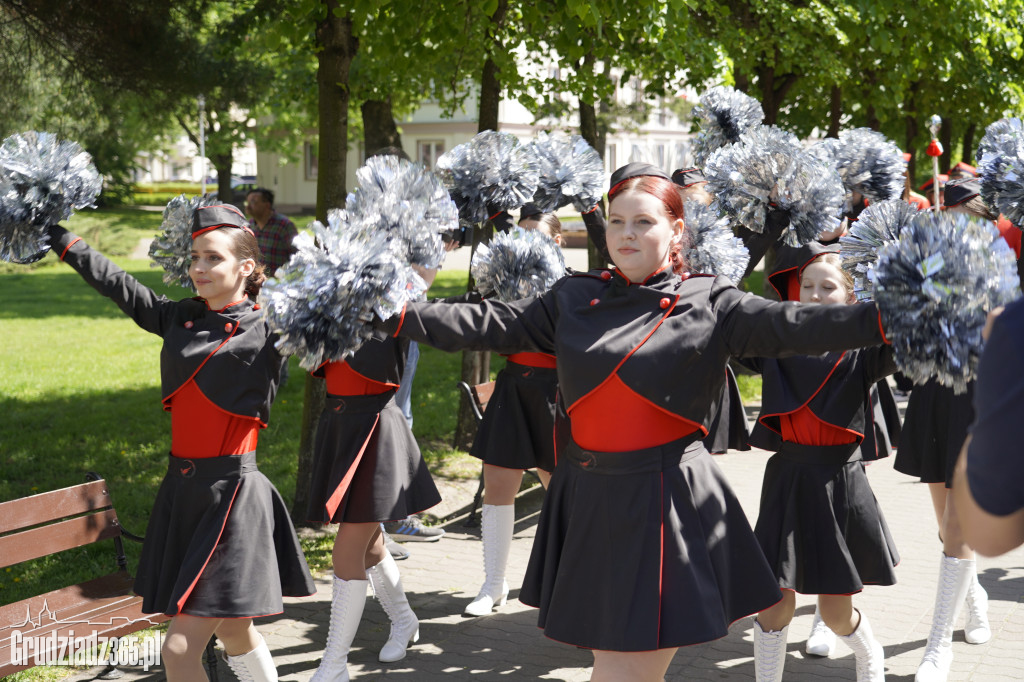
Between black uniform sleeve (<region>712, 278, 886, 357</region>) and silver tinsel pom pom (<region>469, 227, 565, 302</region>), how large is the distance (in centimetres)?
121

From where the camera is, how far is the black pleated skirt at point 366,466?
4.42m

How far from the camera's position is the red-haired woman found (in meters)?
2.82

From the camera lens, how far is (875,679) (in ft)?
13.0

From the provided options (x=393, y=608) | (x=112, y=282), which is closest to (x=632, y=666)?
(x=393, y=608)

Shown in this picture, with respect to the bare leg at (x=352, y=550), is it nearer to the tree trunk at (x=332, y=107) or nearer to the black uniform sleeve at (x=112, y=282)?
the black uniform sleeve at (x=112, y=282)

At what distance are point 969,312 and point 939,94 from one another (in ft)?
53.1

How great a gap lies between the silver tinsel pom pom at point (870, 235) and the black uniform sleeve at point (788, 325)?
233 millimetres

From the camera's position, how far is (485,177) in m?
4.65

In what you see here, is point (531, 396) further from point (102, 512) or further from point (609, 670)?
point (609, 670)

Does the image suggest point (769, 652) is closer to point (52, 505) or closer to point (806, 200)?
point (806, 200)

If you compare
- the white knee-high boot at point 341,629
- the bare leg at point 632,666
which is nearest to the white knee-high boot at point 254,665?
the white knee-high boot at point 341,629

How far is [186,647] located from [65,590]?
1.29 meters

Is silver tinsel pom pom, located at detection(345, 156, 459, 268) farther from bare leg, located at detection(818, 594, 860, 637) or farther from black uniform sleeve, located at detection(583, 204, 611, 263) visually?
bare leg, located at detection(818, 594, 860, 637)

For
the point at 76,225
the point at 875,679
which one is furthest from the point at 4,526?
the point at 76,225
